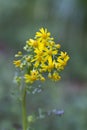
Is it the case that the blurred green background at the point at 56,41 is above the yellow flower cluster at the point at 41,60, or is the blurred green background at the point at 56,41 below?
above

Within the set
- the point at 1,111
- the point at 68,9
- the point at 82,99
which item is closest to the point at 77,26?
the point at 68,9

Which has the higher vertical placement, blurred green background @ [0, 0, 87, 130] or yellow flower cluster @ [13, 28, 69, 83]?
blurred green background @ [0, 0, 87, 130]

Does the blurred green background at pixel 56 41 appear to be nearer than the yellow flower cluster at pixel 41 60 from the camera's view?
No

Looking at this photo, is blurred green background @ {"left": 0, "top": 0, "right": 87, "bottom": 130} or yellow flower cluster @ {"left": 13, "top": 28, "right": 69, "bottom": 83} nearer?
yellow flower cluster @ {"left": 13, "top": 28, "right": 69, "bottom": 83}

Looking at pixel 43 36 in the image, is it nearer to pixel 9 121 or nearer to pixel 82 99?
pixel 9 121
